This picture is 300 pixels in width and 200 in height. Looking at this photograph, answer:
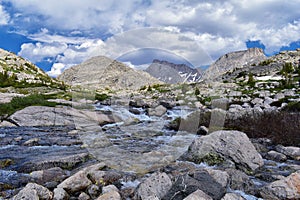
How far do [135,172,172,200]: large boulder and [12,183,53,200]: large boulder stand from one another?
1.76m

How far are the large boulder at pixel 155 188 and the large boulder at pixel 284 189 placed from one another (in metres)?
2.00

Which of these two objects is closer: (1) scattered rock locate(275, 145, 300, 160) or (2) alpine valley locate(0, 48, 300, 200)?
(2) alpine valley locate(0, 48, 300, 200)

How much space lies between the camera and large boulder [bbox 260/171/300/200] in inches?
203

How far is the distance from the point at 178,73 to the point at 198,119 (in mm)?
5146

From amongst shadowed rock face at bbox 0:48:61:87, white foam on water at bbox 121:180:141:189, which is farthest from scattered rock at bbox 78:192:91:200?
shadowed rock face at bbox 0:48:61:87

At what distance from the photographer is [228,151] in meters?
7.54

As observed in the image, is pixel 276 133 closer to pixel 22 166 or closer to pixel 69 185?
pixel 69 185

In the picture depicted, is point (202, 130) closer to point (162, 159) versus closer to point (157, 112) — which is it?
point (162, 159)

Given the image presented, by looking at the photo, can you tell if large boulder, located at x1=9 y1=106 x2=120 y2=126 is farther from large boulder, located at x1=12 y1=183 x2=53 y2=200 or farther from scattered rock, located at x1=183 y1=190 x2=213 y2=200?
scattered rock, located at x1=183 y1=190 x2=213 y2=200

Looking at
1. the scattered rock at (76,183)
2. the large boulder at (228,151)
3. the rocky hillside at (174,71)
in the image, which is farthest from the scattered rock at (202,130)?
the scattered rock at (76,183)

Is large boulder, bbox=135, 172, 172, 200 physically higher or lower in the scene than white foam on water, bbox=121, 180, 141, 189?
higher

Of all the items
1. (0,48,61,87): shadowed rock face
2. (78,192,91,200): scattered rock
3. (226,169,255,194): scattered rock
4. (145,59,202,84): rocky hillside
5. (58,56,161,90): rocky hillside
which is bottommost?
(78,192,91,200): scattered rock

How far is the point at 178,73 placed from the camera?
36.4ft

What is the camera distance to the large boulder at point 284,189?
516 cm
